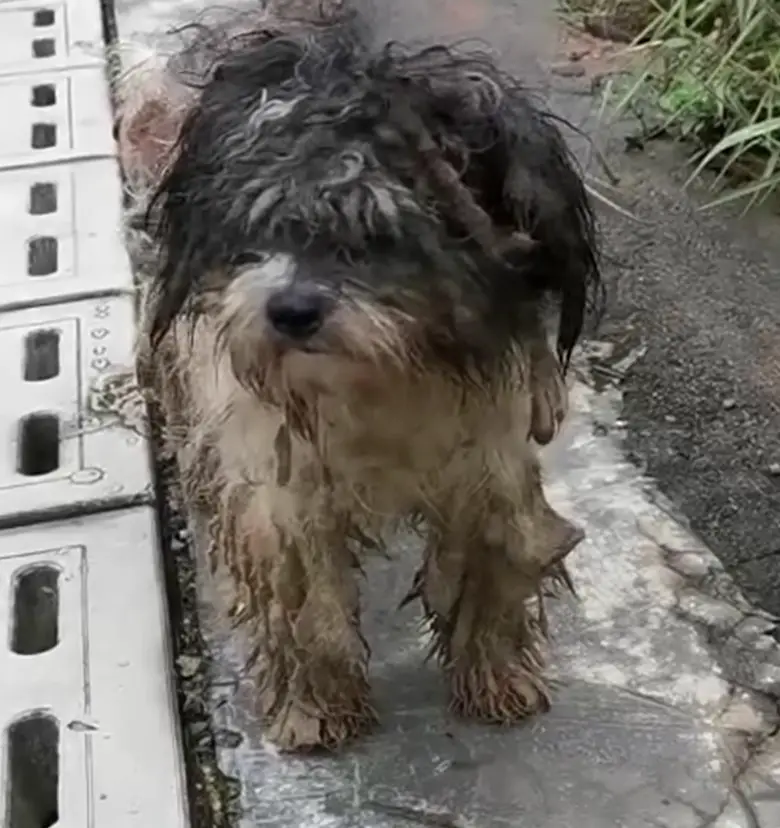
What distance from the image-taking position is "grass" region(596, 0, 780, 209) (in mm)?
3336

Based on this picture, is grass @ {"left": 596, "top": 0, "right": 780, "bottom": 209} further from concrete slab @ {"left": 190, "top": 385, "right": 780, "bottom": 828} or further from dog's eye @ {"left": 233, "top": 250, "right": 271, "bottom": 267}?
dog's eye @ {"left": 233, "top": 250, "right": 271, "bottom": 267}

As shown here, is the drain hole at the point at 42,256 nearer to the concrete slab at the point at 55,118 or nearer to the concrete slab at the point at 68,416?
the concrete slab at the point at 68,416

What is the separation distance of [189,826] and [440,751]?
34 centimetres

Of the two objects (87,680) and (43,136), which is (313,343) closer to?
(87,680)

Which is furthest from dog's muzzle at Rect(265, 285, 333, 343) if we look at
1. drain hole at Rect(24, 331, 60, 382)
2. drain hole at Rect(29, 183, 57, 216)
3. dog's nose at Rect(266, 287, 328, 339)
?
drain hole at Rect(29, 183, 57, 216)

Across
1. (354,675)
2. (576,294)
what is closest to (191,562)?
(354,675)

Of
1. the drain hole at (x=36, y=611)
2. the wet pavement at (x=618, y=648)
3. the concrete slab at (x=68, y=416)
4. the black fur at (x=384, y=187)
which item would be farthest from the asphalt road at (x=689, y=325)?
the drain hole at (x=36, y=611)

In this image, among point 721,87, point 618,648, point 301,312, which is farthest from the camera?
point 721,87

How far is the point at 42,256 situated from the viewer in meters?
3.05

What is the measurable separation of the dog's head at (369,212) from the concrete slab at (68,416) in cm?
65

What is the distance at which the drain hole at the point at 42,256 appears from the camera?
3014mm

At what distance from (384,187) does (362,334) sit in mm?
156

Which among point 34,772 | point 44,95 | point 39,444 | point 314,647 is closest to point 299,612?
point 314,647

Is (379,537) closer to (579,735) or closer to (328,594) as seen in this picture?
(328,594)
